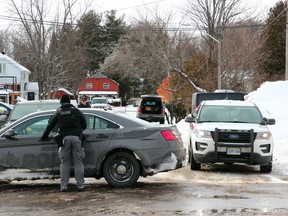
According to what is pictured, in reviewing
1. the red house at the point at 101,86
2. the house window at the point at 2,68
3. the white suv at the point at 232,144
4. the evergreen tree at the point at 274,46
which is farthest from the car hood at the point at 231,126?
the red house at the point at 101,86

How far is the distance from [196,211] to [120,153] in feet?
8.08

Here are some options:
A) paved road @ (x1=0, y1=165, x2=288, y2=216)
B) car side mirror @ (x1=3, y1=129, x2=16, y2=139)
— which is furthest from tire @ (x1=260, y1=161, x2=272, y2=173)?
car side mirror @ (x1=3, y1=129, x2=16, y2=139)

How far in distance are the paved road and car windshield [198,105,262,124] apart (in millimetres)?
1889

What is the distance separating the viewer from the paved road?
7.20 meters

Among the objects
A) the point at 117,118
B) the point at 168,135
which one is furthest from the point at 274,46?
the point at 117,118

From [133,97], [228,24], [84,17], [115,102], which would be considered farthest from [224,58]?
[133,97]

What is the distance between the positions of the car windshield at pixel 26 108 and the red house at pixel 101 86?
75.5 m

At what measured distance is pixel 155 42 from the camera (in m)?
46.6

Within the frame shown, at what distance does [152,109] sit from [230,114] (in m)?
19.1

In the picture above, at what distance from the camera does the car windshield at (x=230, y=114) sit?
40.5 ft

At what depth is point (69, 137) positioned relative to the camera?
8.76 meters

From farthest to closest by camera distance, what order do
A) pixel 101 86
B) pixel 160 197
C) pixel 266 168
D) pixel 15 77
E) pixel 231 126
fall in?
pixel 101 86
pixel 15 77
pixel 266 168
pixel 231 126
pixel 160 197

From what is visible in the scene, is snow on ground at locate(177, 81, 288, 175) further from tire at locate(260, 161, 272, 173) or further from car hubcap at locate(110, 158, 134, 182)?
car hubcap at locate(110, 158, 134, 182)

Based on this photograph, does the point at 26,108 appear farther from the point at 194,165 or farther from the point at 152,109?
the point at 152,109
